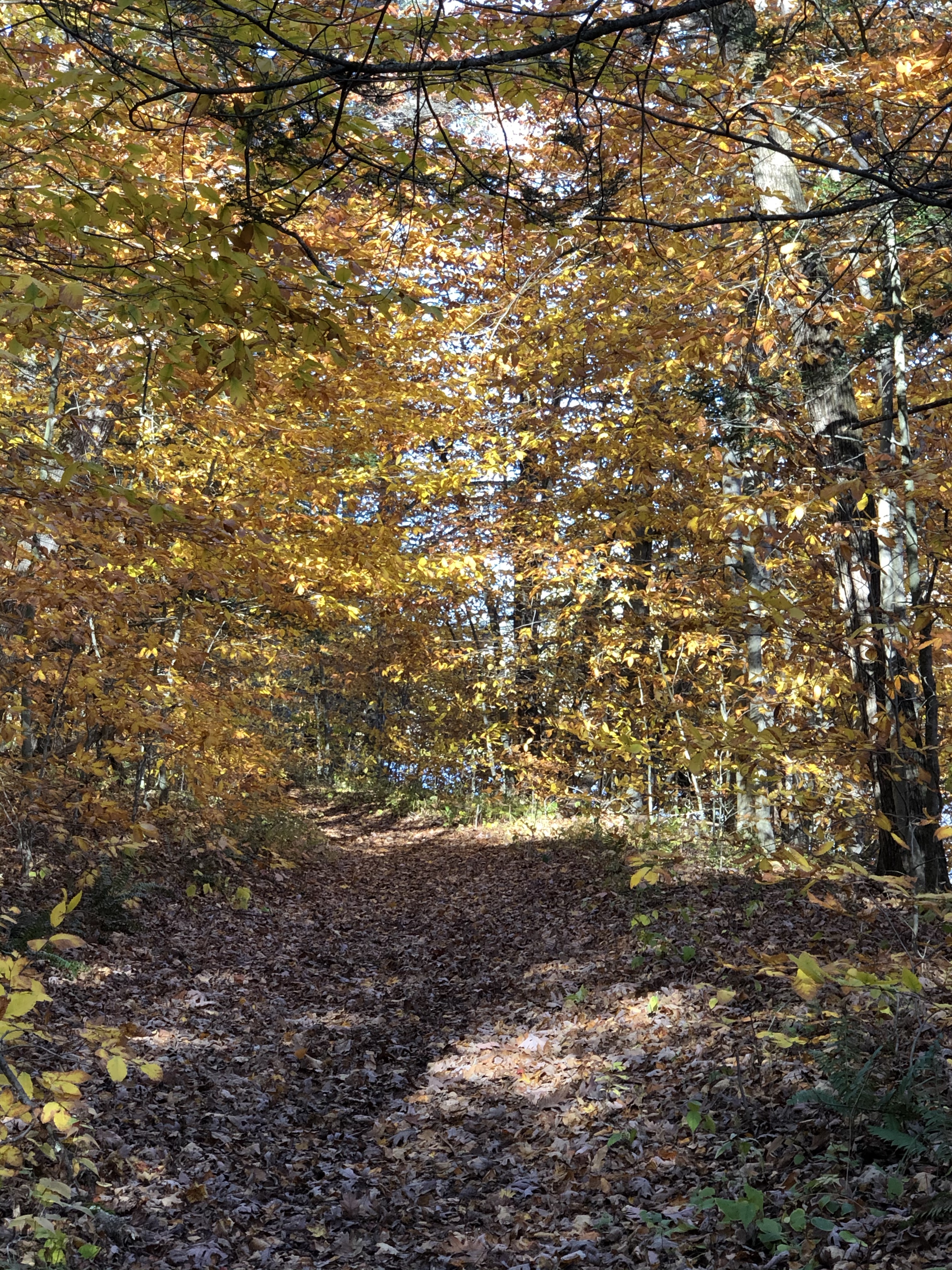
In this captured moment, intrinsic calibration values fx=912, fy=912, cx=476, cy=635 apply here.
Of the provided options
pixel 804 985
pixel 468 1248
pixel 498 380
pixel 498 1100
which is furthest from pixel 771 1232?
pixel 498 380

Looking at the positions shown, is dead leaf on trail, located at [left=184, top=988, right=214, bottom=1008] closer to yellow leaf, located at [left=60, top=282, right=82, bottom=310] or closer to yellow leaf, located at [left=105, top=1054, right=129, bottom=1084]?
yellow leaf, located at [left=105, top=1054, right=129, bottom=1084]

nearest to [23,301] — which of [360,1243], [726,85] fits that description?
[360,1243]

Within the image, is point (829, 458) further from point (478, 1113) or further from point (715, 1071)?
point (478, 1113)

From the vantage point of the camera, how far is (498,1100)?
225 inches

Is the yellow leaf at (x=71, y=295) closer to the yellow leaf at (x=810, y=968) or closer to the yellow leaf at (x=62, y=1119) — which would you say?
the yellow leaf at (x=62, y=1119)

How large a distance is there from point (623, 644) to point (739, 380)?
6.67 m

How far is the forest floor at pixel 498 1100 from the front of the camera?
395 cm

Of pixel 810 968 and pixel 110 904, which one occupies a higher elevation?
pixel 810 968

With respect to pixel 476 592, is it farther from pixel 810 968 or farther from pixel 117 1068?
pixel 117 1068

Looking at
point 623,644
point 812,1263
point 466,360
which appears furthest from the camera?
point 623,644

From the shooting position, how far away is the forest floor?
13.0ft

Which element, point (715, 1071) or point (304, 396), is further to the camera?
point (304, 396)

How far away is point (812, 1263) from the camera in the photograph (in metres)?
3.30

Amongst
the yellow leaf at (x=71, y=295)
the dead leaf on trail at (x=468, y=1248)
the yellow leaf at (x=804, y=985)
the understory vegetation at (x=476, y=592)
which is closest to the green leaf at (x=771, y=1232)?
the understory vegetation at (x=476, y=592)
